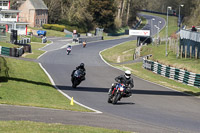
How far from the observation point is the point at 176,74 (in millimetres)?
36344

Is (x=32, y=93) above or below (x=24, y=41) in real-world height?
above

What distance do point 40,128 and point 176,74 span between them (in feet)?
87.1

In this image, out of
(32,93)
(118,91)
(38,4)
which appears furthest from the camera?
(38,4)

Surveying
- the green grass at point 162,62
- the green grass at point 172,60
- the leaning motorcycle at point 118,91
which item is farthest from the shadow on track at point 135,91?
the green grass at point 172,60

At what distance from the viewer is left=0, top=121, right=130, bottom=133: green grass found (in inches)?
428

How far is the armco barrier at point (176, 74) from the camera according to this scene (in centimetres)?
3306

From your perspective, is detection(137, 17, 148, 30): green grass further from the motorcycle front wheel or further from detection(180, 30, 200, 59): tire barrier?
the motorcycle front wheel

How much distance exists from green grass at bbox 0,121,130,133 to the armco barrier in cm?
2226

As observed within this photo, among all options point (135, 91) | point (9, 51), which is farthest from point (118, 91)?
point (9, 51)

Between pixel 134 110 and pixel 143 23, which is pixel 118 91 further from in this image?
pixel 143 23

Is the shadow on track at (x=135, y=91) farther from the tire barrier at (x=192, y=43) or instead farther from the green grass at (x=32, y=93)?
the tire barrier at (x=192, y=43)

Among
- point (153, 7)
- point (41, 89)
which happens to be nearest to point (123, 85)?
point (41, 89)

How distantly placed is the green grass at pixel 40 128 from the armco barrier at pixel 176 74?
876 inches

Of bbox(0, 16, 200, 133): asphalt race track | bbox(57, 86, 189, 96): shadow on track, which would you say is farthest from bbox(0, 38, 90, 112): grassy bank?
bbox(57, 86, 189, 96): shadow on track
